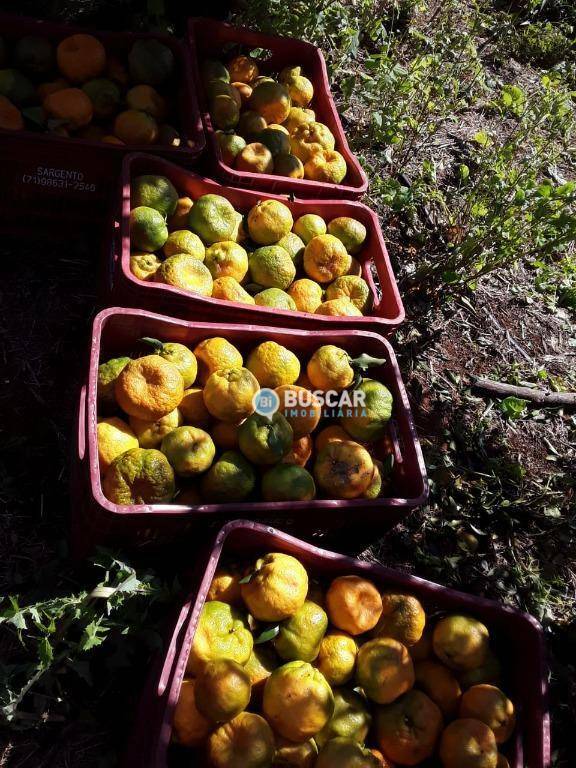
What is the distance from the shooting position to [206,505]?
2.55 metres

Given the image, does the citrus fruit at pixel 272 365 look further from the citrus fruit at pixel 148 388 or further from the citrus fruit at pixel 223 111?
the citrus fruit at pixel 223 111

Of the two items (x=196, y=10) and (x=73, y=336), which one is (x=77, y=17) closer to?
(x=196, y=10)

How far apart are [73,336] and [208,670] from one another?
223 centimetres

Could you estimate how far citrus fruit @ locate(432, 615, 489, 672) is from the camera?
2.56 meters

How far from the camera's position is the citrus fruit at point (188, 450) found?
2652 mm

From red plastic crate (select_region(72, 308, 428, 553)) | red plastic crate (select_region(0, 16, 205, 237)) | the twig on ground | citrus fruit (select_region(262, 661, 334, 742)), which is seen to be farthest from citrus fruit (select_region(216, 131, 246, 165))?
citrus fruit (select_region(262, 661, 334, 742))

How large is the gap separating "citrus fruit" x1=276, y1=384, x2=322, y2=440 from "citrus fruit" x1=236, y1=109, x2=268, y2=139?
1.85 meters

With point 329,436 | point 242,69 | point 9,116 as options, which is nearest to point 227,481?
point 329,436

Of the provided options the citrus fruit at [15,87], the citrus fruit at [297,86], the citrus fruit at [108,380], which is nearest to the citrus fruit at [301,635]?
the citrus fruit at [108,380]

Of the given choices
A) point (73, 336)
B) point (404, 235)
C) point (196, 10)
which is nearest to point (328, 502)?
point (73, 336)

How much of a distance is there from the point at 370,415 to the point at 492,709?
4.17ft

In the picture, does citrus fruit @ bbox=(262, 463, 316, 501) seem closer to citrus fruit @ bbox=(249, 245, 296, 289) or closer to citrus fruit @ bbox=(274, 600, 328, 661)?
citrus fruit @ bbox=(274, 600, 328, 661)

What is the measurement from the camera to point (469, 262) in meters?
4.48

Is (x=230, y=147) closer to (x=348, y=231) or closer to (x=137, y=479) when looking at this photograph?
(x=348, y=231)
